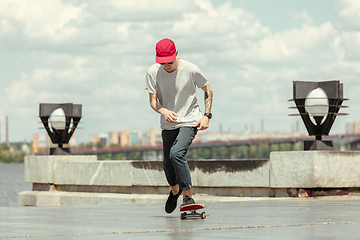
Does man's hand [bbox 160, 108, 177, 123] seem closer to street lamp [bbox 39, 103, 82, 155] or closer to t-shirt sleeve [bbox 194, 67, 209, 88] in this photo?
t-shirt sleeve [bbox 194, 67, 209, 88]

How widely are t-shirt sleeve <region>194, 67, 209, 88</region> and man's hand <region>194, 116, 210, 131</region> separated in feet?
1.14

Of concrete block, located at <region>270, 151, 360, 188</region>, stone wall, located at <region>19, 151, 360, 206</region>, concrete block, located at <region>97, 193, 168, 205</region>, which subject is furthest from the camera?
concrete block, located at <region>97, 193, 168, 205</region>

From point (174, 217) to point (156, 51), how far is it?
5.60 ft

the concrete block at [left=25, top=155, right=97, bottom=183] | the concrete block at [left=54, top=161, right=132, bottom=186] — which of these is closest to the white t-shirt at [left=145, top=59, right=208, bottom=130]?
the concrete block at [left=54, top=161, right=132, bottom=186]

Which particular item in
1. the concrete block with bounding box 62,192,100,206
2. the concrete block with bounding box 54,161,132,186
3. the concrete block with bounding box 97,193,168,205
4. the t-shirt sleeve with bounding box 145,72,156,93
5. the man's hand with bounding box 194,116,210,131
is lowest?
the concrete block with bounding box 62,192,100,206

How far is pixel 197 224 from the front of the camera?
542 cm

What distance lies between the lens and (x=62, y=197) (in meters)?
12.5

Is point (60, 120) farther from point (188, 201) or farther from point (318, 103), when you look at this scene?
point (188, 201)

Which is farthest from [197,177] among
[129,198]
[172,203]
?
[172,203]

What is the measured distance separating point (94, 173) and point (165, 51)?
21.8 ft

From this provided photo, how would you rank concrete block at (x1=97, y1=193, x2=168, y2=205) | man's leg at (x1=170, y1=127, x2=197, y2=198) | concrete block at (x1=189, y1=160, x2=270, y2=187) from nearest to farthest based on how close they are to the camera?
man's leg at (x1=170, y1=127, x2=197, y2=198) < concrete block at (x1=189, y1=160, x2=270, y2=187) < concrete block at (x1=97, y1=193, x2=168, y2=205)

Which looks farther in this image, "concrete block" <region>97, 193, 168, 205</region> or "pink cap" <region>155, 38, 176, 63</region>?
"concrete block" <region>97, 193, 168, 205</region>

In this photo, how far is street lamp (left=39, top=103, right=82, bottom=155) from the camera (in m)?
13.9

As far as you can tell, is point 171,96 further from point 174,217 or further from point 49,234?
point 49,234
